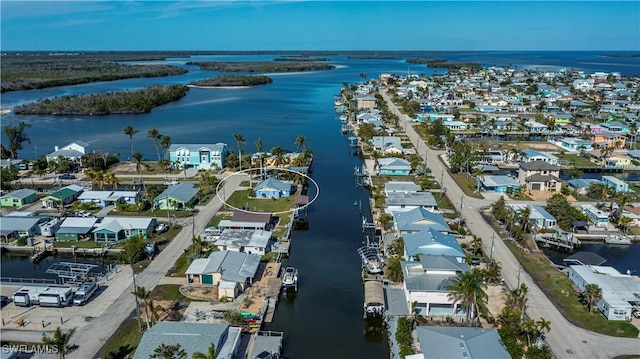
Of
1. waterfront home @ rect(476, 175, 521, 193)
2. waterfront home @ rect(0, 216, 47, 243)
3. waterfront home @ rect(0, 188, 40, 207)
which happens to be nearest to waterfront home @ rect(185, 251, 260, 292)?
waterfront home @ rect(0, 216, 47, 243)

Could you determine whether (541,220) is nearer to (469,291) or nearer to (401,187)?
(401,187)

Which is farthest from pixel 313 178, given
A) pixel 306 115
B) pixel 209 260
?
pixel 306 115

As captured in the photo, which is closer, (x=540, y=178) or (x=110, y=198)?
(x=110, y=198)

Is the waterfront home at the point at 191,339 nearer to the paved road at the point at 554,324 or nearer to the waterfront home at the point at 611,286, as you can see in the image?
the paved road at the point at 554,324

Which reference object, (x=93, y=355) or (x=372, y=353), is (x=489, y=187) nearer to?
(x=372, y=353)

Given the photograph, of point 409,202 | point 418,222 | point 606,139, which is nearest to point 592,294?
point 418,222

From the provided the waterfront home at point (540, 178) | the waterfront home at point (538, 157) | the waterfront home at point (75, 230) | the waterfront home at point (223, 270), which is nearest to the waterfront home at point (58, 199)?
the waterfront home at point (75, 230)

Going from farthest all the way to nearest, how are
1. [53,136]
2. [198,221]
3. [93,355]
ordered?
[53,136] → [198,221] → [93,355]

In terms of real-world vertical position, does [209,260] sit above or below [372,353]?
above
